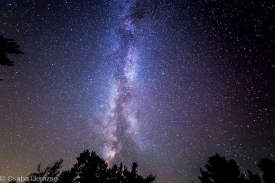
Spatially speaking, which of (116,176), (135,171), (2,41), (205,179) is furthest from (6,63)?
(116,176)

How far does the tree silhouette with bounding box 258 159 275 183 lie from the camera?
5.62 meters

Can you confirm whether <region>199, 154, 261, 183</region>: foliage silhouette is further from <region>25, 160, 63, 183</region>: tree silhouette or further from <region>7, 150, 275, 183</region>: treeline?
<region>25, 160, 63, 183</region>: tree silhouette

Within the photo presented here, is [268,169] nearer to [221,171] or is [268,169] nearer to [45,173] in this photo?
[221,171]

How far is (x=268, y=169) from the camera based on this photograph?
5.76m

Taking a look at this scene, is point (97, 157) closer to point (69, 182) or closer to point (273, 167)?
point (69, 182)

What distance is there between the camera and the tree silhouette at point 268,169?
18.5ft

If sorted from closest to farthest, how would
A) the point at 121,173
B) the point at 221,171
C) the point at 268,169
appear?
the point at 268,169
the point at 221,171
the point at 121,173

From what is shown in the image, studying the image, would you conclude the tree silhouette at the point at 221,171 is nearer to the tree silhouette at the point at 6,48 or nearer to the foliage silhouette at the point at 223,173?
the foliage silhouette at the point at 223,173

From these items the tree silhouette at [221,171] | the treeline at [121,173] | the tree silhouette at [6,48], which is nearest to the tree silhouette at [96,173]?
the treeline at [121,173]

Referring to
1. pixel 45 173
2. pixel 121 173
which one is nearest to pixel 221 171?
pixel 121 173

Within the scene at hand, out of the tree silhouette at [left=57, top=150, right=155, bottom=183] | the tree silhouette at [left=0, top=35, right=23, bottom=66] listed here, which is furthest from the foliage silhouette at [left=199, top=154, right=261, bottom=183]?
the tree silhouette at [left=0, top=35, right=23, bottom=66]

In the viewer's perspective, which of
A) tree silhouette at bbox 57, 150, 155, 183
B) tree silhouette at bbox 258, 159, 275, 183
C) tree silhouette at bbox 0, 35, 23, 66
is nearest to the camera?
tree silhouette at bbox 0, 35, 23, 66

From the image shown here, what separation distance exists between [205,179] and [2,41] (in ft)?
29.2

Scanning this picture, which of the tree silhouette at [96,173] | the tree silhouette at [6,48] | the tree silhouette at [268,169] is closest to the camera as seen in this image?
the tree silhouette at [6,48]
